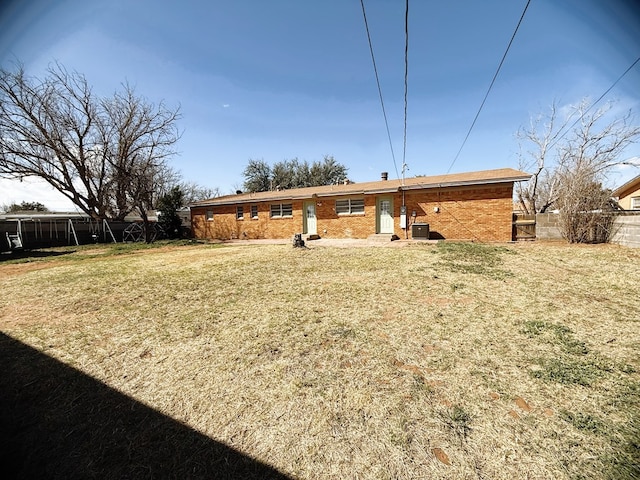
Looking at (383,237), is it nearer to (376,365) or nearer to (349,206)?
(349,206)

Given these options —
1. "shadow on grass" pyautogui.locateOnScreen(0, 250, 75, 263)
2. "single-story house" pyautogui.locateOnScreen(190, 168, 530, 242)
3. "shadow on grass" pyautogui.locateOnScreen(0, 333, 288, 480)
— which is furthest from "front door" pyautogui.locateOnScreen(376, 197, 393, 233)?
"shadow on grass" pyautogui.locateOnScreen(0, 250, 75, 263)

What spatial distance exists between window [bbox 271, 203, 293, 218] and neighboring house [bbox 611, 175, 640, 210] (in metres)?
21.1

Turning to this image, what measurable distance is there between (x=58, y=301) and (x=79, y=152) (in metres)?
20.4

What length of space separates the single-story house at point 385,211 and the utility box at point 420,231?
0.05 metres

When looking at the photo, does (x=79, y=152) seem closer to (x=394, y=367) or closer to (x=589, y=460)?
(x=394, y=367)

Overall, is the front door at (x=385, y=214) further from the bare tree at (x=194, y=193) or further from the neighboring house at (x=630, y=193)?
the bare tree at (x=194, y=193)

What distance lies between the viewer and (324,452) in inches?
73.6

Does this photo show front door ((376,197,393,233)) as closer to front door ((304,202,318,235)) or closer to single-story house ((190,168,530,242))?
single-story house ((190,168,530,242))

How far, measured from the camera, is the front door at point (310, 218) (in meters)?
16.7

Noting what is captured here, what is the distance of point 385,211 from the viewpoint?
14.8m

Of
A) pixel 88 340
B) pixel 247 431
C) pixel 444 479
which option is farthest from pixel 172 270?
pixel 444 479

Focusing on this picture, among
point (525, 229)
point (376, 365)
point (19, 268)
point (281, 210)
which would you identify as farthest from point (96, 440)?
point (281, 210)

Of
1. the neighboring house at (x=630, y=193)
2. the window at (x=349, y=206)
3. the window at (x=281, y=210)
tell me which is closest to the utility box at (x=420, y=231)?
the window at (x=349, y=206)

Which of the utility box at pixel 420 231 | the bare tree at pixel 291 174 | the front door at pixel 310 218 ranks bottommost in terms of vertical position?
the utility box at pixel 420 231
